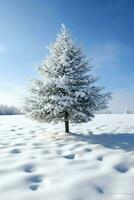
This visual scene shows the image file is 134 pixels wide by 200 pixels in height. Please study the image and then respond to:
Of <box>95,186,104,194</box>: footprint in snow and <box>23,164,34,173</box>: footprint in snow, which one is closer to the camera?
<box>95,186,104,194</box>: footprint in snow

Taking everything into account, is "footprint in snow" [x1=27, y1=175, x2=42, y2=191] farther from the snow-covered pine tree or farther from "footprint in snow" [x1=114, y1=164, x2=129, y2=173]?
the snow-covered pine tree

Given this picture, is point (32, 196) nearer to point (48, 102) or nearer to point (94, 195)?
point (94, 195)

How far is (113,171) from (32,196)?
2473 mm

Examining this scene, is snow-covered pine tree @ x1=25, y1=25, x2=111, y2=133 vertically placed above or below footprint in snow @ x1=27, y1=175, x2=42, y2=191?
above

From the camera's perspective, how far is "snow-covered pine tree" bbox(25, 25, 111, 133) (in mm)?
13049

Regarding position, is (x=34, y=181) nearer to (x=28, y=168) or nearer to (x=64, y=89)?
(x=28, y=168)

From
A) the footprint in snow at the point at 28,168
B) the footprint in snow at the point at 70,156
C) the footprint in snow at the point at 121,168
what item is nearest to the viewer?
the footprint in snow at the point at 28,168

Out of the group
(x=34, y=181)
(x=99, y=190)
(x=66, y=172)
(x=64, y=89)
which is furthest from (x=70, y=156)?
(x=64, y=89)

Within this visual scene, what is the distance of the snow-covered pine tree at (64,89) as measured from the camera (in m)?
13.0

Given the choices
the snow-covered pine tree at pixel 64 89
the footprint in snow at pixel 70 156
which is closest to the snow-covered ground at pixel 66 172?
the footprint in snow at pixel 70 156

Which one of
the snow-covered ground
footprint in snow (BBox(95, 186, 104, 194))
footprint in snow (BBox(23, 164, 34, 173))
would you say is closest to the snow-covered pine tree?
the snow-covered ground

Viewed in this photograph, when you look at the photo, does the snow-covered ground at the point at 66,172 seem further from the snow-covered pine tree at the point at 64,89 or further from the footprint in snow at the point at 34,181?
the snow-covered pine tree at the point at 64,89

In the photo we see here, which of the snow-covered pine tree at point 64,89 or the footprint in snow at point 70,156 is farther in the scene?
the snow-covered pine tree at point 64,89

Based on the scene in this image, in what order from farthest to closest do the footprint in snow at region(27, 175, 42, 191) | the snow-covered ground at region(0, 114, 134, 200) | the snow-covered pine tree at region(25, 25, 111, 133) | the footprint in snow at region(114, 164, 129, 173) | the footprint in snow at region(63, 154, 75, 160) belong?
the snow-covered pine tree at region(25, 25, 111, 133), the footprint in snow at region(63, 154, 75, 160), the footprint in snow at region(114, 164, 129, 173), the footprint in snow at region(27, 175, 42, 191), the snow-covered ground at region(0, 114, 134, 200)
